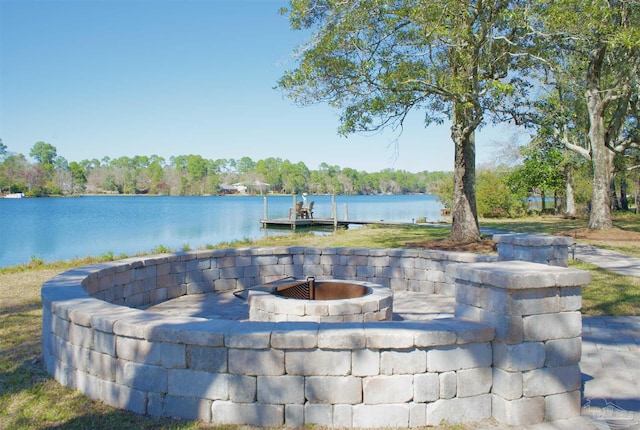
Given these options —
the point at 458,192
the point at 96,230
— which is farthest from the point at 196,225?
the point at 458,192

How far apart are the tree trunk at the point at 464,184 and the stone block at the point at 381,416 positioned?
10710 mm

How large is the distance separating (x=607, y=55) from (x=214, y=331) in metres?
19.1

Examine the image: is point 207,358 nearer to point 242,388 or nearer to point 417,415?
point 242,388

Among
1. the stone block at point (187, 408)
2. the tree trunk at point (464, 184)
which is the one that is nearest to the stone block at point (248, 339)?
the stone block at point (187, 408)

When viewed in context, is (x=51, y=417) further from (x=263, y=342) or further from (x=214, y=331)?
(x=263, y=342)

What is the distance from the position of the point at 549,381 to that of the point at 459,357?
2.38ft

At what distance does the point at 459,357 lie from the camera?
3754 mm

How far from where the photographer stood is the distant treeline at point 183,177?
99.8 meters

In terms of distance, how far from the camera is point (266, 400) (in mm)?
3674

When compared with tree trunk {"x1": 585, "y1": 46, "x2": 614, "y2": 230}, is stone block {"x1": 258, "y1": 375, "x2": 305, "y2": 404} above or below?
below

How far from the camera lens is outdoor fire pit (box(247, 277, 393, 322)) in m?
5.93

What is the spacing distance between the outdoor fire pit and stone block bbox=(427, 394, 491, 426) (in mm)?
2297

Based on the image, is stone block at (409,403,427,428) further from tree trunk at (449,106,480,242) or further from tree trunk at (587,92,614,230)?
tree trunk at (587,92,614,230)

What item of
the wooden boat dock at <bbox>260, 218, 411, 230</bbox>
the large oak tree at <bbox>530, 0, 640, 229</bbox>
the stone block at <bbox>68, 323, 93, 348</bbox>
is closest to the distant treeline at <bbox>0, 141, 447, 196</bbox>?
the wooden boat dock at <bbox>260, 218, 411, 230</bbox>
